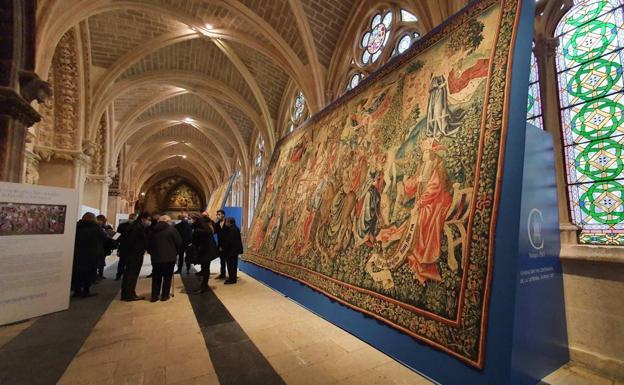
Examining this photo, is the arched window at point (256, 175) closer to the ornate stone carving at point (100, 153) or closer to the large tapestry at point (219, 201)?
the large tapestry at point (219, 201)

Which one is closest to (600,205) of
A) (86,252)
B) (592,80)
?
(592,80)

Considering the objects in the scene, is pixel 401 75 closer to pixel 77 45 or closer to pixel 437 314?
pixel 437 314

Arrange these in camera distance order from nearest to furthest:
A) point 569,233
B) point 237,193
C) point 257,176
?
1. point 569,233
2. point 257,176
3. point 237,193

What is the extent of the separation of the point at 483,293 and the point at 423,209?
81cm

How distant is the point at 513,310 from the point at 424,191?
108 cm

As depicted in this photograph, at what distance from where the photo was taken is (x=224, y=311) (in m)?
3.64

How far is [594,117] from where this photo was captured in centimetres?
318

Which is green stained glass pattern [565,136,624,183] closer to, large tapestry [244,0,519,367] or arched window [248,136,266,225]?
large tapestry [244,0,519,367]

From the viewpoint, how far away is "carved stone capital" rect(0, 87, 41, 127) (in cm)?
415

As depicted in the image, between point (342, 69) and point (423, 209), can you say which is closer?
point (423, 209)

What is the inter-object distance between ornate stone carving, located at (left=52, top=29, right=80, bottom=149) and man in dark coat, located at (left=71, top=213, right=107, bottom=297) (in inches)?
254

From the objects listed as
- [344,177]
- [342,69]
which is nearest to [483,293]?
[344,177]

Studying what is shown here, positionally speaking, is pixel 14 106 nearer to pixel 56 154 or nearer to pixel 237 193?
pixel 56 154

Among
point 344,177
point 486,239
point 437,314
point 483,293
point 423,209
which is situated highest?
point 344,177
